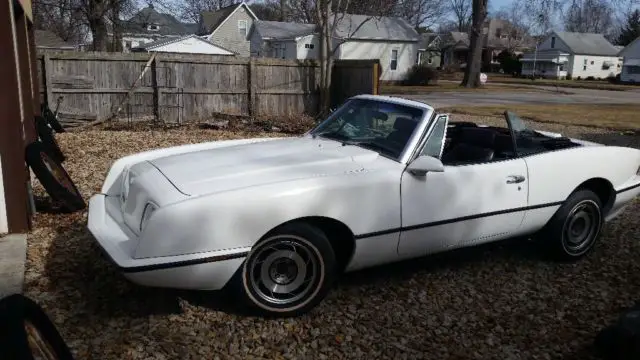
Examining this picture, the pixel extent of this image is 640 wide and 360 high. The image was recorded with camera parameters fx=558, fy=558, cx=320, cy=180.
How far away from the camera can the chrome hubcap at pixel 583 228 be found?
486 centimetres

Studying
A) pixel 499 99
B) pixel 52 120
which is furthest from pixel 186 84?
pixel 499 99

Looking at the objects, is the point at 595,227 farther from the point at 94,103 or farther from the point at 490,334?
the point at 94,103

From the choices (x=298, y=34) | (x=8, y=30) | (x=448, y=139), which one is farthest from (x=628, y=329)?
(x=298, y=34)

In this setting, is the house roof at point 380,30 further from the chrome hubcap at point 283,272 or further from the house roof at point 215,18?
the chrome hubcap at point 283,272

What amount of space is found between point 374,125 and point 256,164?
1.19m

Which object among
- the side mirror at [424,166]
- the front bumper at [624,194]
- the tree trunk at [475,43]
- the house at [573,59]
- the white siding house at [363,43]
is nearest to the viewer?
the side mirror at [424,166]

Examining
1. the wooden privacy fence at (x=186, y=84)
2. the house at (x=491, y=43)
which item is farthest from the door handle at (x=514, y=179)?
the house at (x=491, y=43)

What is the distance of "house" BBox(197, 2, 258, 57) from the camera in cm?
4528

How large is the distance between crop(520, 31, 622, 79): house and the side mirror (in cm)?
6489

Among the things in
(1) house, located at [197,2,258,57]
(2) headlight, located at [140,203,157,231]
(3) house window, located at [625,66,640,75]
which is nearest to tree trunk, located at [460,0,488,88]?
(1) house, located at [197,2,258,57]

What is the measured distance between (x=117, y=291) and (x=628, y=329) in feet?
10.7

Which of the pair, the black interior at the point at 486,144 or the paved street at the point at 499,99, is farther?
the paved street at the point at 499,99

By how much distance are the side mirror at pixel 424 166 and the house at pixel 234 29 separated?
141 feet

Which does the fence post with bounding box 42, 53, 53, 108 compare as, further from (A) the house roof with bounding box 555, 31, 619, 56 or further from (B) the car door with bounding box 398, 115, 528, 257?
(A) the house roof with bounding box 555, 31, 619, 56
